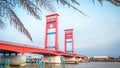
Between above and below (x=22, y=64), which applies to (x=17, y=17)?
above

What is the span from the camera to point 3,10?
200 cm

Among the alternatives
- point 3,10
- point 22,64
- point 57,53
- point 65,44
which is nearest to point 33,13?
point 3,10

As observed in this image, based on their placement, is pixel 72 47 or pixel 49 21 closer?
pixel 49 21

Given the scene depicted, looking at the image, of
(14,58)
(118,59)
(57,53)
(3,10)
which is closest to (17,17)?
(3,10)

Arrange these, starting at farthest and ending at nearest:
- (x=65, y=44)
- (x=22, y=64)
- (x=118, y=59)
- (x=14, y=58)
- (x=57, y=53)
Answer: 1. (x=118, y=59)
2. (x=65, y=44)
3. (x=57, y=53)
4. (x=14, y=58)
5. (x=22, y=64)

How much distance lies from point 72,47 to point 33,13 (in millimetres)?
71848

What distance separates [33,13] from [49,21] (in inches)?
2261

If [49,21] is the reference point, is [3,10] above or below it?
below

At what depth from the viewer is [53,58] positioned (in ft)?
194

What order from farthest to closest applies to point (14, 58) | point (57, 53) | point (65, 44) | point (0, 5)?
point (65, 44)
point (57, 53)
point (14, 58)
point (0, 5)

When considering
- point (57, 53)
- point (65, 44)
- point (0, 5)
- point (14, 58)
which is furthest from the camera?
point (65, 44)

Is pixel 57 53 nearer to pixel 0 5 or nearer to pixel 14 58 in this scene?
pixel 14 58

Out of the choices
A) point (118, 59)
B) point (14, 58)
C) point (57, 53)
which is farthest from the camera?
point (118, 59)

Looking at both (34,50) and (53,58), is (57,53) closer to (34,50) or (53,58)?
(53,58)
